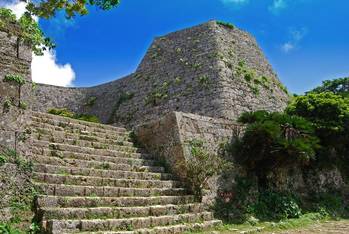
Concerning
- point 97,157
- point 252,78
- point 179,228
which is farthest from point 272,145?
point 252,78

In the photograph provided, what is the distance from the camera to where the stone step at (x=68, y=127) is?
846cm

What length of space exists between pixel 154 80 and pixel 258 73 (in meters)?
4.82

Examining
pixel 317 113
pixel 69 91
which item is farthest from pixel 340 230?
pixel 69 91

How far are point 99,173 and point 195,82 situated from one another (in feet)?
32.4

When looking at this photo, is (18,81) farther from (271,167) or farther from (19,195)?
(271,167)

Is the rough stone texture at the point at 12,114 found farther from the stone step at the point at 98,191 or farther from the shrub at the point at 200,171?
the shrub at the point at 200,171

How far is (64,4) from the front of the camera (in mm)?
6547

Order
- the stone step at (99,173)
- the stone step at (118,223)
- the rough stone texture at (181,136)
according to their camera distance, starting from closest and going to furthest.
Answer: the stone step at (118,223) < the stone step at (99,173) < the rough stone texture at (181,136)

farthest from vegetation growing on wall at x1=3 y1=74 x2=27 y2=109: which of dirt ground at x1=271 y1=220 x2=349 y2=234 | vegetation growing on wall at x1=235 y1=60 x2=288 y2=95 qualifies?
vegetation growing on wall at x1=235 y1=60 x2=288 y2=95

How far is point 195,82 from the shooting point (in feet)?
54.3

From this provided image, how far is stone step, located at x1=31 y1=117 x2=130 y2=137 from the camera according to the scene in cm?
846

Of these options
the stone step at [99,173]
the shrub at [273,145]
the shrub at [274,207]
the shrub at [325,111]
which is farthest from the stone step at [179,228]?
the shrub at [325,111]

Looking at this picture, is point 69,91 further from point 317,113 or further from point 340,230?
point 340,230

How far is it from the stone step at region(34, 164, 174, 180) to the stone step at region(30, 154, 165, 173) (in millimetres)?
220
